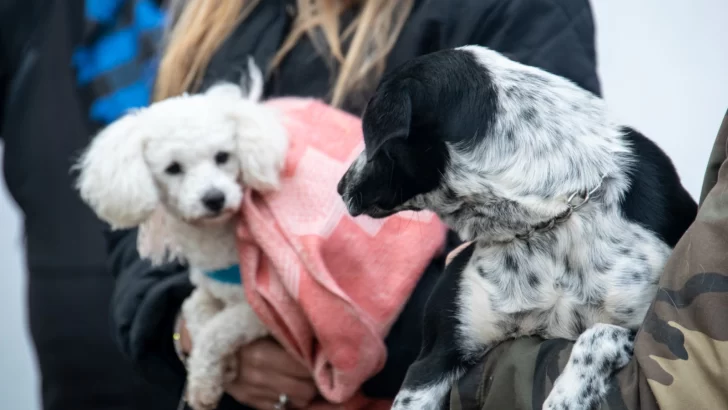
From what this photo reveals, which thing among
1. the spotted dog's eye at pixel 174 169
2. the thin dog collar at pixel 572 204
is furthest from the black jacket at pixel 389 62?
the thin dog collar at pixel 572 204

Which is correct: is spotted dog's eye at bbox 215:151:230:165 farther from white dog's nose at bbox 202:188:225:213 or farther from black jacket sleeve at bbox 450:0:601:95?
black jacket sleeve at bbox 450:0:601:95

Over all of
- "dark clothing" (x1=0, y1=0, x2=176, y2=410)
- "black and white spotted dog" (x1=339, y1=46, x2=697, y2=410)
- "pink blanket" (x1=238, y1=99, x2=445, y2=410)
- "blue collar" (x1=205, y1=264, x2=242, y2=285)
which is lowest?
"dark clothing" (x1=0, y1=0, x2=176, y2=410)

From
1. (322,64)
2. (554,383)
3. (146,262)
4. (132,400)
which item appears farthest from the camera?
(132,400)

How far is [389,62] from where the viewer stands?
177 centimetres

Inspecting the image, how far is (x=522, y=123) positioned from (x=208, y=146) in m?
0.80

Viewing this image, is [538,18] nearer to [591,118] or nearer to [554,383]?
[591,118]

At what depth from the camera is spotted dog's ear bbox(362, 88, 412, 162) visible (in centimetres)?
123

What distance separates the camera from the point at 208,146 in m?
1.82

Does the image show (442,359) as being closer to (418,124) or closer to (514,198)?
(514,198)

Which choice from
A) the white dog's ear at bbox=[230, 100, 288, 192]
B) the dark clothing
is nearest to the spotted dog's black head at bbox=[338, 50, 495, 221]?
the white dog's ear at bbox=[230, 100, 288, 192]

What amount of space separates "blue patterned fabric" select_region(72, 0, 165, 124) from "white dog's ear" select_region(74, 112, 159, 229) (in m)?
0.37

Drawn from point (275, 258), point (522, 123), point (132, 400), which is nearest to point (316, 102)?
point (275, 258)

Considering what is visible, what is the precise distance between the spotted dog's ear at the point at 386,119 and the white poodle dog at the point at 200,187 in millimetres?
501

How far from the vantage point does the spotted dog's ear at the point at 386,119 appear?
1.23 m
